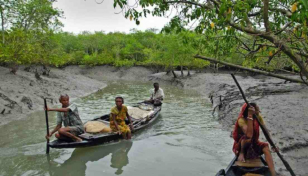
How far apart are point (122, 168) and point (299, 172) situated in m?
4.12

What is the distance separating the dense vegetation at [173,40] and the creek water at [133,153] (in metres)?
2.78

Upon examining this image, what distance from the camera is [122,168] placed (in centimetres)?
641

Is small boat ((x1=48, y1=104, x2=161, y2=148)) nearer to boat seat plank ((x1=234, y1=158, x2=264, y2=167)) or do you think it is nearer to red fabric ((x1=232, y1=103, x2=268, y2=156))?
red fabric ((x1=232, y1=103, x2=268, y2=156))

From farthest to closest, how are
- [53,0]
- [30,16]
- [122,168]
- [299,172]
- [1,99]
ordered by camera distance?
[53,0]
[30,16]
[1,99]
[122,168]
[299,172]

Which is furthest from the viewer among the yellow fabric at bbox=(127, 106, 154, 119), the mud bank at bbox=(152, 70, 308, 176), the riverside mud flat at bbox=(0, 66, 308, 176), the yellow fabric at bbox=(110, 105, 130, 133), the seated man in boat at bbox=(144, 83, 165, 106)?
the seated man in boat at bbox=(144, 83, 165, 106)

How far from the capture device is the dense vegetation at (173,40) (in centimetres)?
419

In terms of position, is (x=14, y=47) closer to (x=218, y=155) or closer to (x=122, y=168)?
(x=122, y=168)

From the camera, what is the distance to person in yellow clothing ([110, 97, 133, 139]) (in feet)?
25.4

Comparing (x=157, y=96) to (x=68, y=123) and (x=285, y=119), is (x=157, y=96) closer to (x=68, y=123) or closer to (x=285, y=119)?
(x=285, y=119)

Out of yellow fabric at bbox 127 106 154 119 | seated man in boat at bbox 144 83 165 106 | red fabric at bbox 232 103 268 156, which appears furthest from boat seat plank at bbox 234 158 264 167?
seated man in boat at bbox 144 83 165 106

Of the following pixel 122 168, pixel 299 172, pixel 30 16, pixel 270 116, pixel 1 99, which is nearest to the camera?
pixel 299 172

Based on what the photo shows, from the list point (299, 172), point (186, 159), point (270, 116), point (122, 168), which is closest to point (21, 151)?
point (122, 168)

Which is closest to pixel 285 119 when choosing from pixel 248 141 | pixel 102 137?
pixel 248 141

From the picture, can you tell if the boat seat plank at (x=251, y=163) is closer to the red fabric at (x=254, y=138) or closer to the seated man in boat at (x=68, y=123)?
the red fabric at (x=254, y=138)
